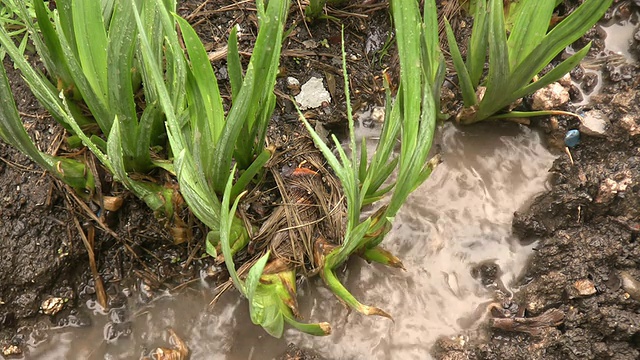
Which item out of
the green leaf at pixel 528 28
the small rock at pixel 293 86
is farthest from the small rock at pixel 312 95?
the green leaf at pixel 528 28

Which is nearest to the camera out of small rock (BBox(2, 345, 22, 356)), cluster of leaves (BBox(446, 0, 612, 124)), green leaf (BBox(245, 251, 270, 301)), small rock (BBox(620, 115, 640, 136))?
green leaf (BBox(245, 251, 270, 301))

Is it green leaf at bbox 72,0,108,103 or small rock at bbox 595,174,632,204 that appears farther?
small rock at bbox 595,174,632,204

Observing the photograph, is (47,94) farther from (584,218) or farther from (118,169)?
(584,218)

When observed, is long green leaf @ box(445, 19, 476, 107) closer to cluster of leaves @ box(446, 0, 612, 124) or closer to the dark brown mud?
cluster of leaves @ box(446, 0, 612, 124)

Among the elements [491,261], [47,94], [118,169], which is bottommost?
[491,261]

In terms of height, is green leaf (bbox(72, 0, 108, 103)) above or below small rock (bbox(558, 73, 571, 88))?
above

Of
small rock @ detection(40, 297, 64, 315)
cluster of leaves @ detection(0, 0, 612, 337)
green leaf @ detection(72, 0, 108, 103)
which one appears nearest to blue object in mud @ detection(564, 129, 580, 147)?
cluster of leaves @ detection(0, 0, 612, 337)

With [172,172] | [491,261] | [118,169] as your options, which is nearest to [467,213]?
[491,261]
